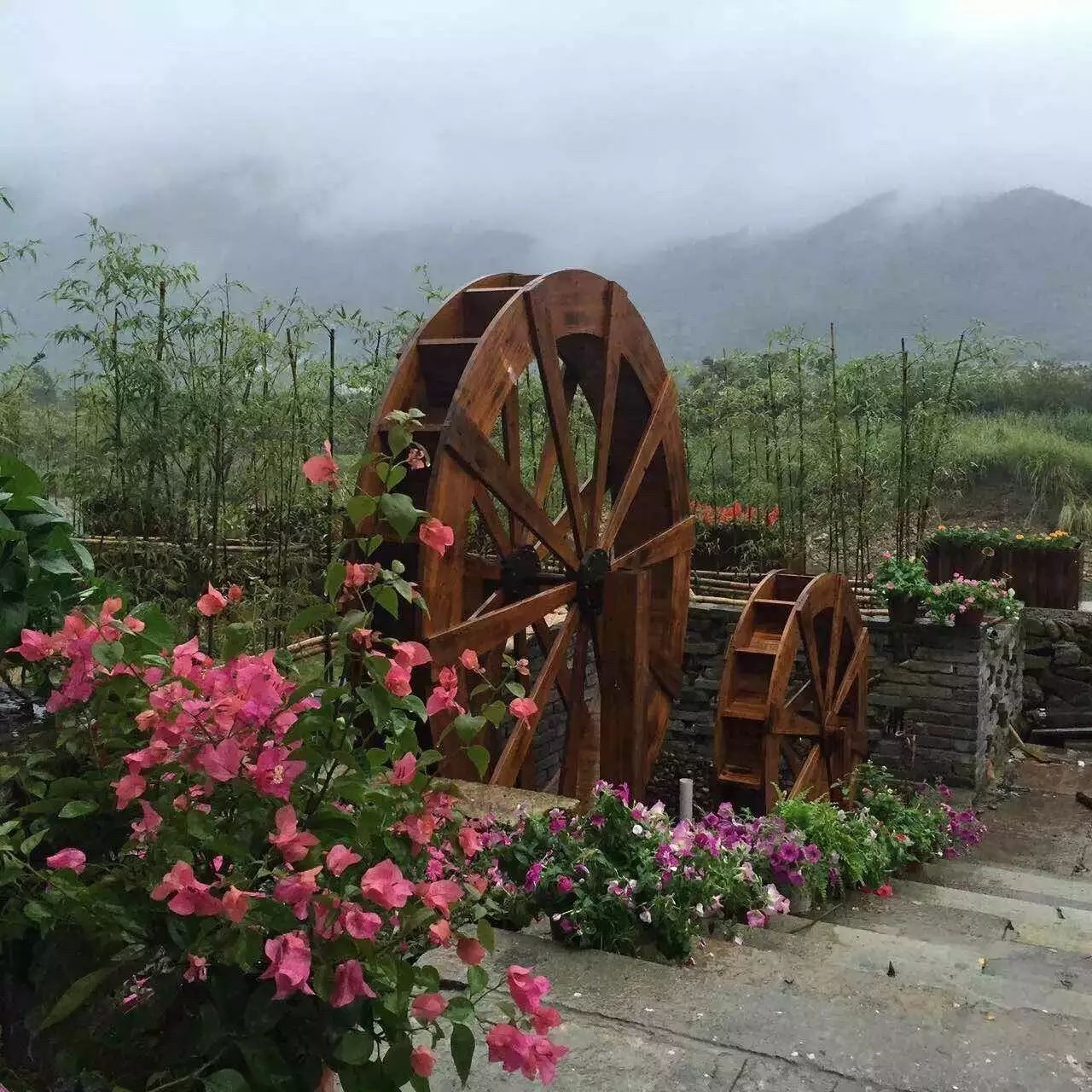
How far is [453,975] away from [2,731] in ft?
3.32

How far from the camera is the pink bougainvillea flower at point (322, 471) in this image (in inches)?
53.6

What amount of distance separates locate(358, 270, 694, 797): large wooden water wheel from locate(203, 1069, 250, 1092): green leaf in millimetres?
1969

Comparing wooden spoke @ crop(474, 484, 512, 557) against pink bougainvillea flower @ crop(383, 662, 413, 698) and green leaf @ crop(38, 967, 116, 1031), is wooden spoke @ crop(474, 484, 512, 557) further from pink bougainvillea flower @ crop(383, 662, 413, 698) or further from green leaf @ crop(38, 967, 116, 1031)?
green leaf @ crop(38, 967, 116, 1031)

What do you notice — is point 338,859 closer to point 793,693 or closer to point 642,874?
point 642,874

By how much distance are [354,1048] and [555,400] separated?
3526mm

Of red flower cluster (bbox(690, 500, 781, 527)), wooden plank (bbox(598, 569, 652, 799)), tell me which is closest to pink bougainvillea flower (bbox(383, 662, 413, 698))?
wooden plank (bbox(598, 569, 652, 799))

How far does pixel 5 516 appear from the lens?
1479 mm

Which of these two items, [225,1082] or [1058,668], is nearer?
[225,1082]

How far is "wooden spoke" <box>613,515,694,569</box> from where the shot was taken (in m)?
5.28

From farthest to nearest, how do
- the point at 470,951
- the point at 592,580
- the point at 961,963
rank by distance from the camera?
the point at 592,580 < the point at 961,963 < the point at 470,951

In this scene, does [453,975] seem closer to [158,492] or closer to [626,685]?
[626,685]

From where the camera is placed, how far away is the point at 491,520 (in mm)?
4871

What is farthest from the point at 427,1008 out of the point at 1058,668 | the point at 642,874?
the point at 1058,668

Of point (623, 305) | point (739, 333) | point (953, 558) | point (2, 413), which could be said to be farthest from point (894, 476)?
point (739, 333)
